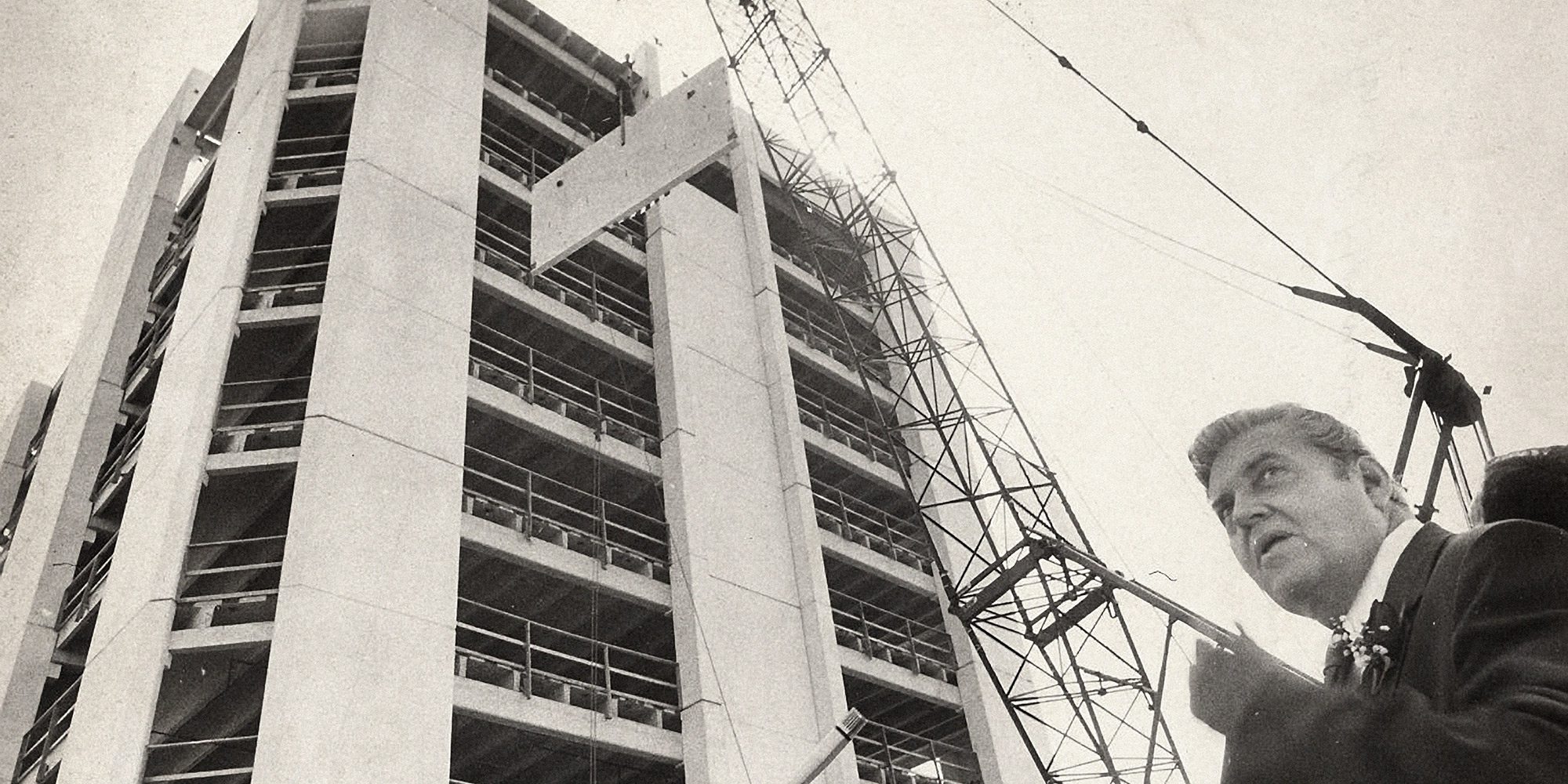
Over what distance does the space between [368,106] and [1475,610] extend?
2524cm

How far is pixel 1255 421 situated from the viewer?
1755 millimetres

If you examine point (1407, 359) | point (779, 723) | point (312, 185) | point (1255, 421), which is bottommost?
point (1255, 421)

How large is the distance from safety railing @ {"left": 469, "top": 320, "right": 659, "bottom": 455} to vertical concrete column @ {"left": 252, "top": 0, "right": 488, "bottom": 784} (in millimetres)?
2199

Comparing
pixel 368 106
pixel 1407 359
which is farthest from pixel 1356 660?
pixel 368 106

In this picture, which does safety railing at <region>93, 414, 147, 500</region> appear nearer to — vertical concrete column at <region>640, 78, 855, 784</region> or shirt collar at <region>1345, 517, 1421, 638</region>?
vertical concrete column at <region>640, 78, 855, 784</region>

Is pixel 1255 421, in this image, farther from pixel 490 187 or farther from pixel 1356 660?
pixel 490 187

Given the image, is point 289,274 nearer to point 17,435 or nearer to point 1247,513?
point 17,435

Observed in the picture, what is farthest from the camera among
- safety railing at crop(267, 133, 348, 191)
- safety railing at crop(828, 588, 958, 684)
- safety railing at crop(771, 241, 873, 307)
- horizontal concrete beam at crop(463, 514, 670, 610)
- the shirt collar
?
safety railing at crop(771, 241, 873, 307)

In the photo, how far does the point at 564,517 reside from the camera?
25969mm

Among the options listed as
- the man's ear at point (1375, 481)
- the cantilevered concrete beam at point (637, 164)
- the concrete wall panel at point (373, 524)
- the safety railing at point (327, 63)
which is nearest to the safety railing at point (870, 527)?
the concrete wall panel at point (373, 524)

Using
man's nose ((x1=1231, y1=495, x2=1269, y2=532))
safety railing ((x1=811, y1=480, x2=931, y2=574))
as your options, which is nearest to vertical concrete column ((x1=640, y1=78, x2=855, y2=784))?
safety railing ((x1=811, y1=480, x2=931, y2=574))

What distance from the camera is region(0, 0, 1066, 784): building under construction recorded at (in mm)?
17469

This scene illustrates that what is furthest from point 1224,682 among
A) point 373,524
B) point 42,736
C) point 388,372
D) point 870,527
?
point 870,527

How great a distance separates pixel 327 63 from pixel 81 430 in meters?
10.3
